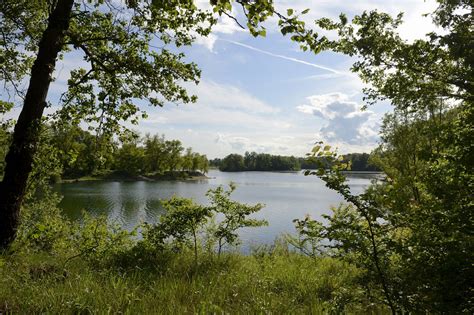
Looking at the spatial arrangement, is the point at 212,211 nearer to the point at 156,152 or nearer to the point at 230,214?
the point at 230,214

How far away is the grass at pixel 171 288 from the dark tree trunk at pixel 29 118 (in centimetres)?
83

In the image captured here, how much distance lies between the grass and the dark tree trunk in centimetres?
83

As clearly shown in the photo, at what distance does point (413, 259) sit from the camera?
327 cm

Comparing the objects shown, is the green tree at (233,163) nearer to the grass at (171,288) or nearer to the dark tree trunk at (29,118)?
the grass at (171,288)

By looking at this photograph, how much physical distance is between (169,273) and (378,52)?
832 cm

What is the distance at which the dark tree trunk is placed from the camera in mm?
5676

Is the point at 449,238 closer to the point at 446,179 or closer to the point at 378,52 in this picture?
the point at 446,179

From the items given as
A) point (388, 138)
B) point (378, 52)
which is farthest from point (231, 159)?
→ point (378, 52)

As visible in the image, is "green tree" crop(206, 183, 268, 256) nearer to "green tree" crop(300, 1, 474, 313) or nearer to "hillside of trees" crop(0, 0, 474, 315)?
"hillside of trees" crop(0, 0, 474, 315)

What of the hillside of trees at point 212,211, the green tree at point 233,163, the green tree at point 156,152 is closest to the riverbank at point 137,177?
the green tree at point 156,152

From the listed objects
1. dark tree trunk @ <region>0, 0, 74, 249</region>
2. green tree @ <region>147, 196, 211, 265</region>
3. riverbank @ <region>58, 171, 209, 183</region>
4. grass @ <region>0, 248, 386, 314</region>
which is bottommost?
riverbank @ <region>58, 171, 209, 183</region>

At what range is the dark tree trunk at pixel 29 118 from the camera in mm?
5676

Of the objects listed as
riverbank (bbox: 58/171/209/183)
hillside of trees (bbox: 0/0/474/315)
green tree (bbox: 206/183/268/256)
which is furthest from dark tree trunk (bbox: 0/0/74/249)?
riverbank (bbox: 58/171/209/183)

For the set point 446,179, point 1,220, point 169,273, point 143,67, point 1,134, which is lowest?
point 169,273
